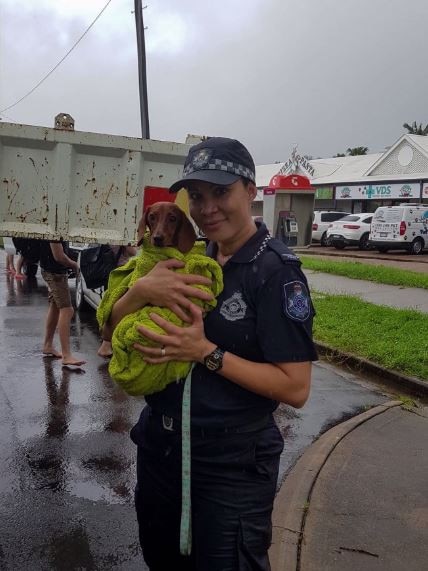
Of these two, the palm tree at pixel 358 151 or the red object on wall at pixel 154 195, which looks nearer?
the red object on wall at pixel 154 195

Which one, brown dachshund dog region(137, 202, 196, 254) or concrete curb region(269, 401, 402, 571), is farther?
concrete curb region(269, 401, 402, 571)

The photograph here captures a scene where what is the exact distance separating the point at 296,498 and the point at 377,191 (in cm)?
3001

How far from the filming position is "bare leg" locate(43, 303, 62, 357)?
6.62m

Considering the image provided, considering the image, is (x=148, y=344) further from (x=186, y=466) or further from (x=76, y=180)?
(x=76, y=180)

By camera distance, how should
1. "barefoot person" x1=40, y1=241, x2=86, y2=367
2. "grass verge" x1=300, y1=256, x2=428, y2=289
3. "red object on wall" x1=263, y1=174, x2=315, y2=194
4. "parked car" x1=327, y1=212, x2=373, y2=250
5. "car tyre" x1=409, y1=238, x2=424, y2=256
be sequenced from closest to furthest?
"barefoot person" x1=40, y1=241, x2=86, y2=367 → "grass verge" x1=300, y1=256, x2=428, y2=289 → "red object on wall" x1=263, y1=174, x2=315, y2=194 → "car tyre" x1=409, y1=238, x2=424, y2=256 → "parked car" x1=327, y1=212, x2=373, y2=250

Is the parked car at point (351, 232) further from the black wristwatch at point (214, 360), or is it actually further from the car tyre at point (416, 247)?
the black wristwatch at point (214, 360)

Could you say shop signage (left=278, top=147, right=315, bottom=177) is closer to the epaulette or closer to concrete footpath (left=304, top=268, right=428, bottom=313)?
concrete footpath (left=304, top=268, right=428, bottom=313)

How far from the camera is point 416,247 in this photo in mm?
22844

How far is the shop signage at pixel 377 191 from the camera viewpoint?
29734 mm

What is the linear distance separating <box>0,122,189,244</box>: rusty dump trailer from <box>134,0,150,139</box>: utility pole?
10332 mm

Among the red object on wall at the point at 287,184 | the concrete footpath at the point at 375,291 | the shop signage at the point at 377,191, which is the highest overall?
the shop signage at the point at 377,191

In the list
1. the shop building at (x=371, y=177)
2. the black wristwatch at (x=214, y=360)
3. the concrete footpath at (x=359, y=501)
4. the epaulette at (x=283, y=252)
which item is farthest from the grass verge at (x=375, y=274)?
the shop building at (x=371, y=177)

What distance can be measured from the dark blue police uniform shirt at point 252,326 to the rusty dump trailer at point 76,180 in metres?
1.78

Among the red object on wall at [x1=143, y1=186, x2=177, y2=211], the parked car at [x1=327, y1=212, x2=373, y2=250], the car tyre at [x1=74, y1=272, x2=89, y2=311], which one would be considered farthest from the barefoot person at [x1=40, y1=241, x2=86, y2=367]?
the parked car at [x1=327, y1=212, x2=373, y2=250]
